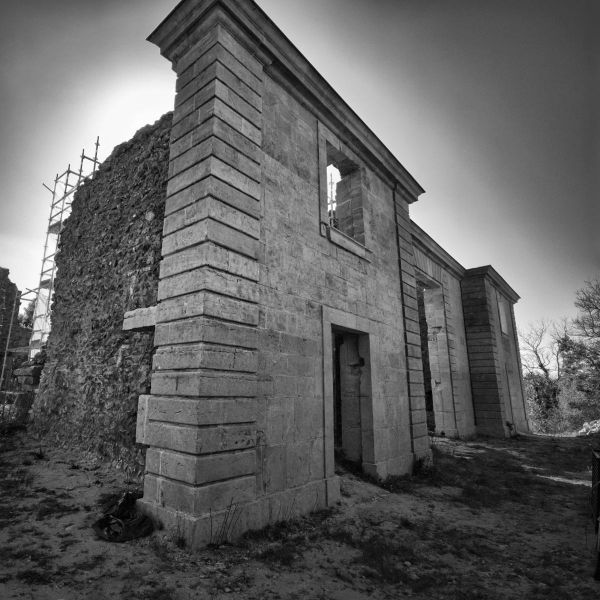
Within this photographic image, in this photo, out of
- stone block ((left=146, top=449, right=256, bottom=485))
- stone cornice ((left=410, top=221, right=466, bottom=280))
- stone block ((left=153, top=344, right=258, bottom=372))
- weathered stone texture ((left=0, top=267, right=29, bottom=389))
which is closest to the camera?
stone block ((left=146, top=449, right=256, bottom=485))

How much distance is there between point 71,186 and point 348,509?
59.7 ft

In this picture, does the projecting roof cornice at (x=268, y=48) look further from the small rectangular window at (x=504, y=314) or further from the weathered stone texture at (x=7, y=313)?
the weathered stone texture at (x=7, y=313)

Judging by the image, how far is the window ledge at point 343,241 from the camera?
19.7 ft

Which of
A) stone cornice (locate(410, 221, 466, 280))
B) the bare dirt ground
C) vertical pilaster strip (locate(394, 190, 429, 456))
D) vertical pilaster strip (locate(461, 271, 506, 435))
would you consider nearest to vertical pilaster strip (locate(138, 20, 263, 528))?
the bare dirt ground

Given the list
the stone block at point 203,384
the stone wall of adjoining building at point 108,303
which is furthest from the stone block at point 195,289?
the stone wall of adjoining building at point 108,303

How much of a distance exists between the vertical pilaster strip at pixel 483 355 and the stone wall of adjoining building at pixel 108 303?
1289cm

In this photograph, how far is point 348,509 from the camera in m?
4.98

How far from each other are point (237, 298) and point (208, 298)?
1.36 ft

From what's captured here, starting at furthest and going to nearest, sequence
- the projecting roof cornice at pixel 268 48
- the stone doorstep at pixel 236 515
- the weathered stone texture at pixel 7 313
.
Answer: the weathered stone texture at pixel 7 313, the projecting roof cornice at pixel 268 48, the stone doorstep at pixel 236 515

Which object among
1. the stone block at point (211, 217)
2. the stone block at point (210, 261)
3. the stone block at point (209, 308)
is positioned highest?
the stone block at point (211, 217)

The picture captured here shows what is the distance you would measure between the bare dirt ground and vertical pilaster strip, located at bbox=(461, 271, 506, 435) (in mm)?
8042

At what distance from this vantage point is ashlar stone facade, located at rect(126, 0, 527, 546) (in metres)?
3.82

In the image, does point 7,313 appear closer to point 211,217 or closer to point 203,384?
point 211,217

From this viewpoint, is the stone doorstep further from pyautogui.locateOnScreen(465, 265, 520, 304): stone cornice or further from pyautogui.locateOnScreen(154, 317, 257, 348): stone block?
pyautogui.locateOnScreen(465, 265, 520, 304): stone cornice
